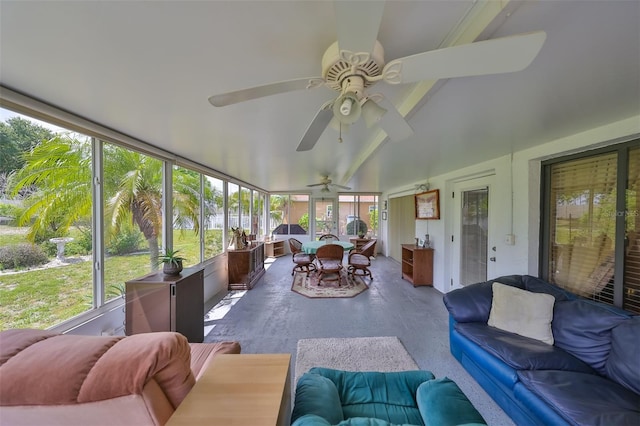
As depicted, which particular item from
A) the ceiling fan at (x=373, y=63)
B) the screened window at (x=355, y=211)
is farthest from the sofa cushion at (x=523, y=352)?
the screened window at (x=355, y=211)

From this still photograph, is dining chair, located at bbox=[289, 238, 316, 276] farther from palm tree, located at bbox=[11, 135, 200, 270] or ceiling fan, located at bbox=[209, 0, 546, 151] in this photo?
ceiling fan, located at bbox=[209, 0, 546, 151]

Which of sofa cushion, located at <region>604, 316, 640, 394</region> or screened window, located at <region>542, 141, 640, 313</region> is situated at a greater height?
screened window, located at <region>542, 141, 640, 313</region>

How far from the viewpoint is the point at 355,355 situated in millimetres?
2383

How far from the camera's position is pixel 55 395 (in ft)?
2.48

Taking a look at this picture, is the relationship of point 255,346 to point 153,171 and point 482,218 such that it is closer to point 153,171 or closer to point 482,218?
point 153,171

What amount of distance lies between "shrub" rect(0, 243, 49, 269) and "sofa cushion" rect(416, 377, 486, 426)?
9.30ft

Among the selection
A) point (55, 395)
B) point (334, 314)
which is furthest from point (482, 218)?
point (55, 395)

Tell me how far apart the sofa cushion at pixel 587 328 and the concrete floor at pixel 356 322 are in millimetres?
741

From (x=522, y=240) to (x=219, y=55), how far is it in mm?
3415

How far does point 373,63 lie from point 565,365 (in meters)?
2.38

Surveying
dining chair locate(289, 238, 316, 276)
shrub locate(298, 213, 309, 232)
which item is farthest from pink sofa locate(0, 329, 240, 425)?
shrub locate(298, 213, 309, 232)

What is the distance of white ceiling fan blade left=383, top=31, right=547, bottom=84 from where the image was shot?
703 mm

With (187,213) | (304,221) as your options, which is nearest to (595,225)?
(187,213)

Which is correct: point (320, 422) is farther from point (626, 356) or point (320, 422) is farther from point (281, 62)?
point (626, 356)
